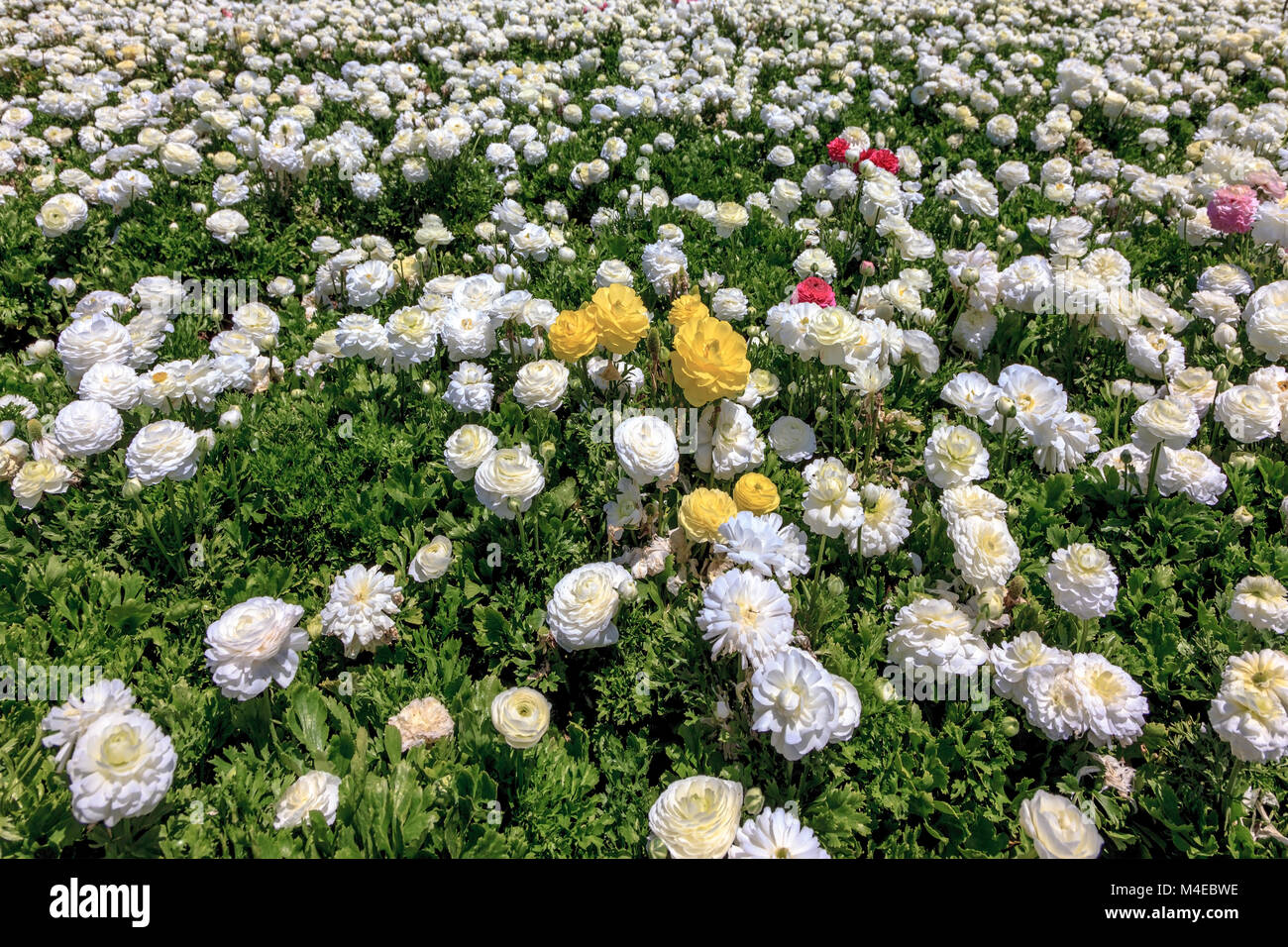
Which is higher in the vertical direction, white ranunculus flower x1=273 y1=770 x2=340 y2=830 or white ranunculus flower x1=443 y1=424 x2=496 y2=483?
white ranunculus flower x1=443 y1=424 x2=496 y2=483

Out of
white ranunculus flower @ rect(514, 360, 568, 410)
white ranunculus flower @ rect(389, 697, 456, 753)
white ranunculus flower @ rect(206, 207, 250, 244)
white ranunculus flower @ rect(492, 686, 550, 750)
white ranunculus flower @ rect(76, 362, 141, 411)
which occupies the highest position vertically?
Result: white ranunculus flower @ rect(514, 360, 568, 410)

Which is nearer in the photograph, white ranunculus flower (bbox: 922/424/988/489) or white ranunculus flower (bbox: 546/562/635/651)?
white ranunculus flower (bbox: 546/562/635/651)

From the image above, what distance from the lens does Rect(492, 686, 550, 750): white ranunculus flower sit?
1918mm

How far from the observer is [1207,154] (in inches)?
183

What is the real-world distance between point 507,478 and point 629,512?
514mm

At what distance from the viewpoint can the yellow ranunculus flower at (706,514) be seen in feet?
7.41

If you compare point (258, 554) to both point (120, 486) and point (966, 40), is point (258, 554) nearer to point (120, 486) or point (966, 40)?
point (120, 486)

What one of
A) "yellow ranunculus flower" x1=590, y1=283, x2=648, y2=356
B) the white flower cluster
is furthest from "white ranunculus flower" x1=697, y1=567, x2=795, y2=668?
the white flower cluster

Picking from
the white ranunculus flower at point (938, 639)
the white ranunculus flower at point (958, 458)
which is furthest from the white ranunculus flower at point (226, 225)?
the white ranunculus flower at point (938, 639)

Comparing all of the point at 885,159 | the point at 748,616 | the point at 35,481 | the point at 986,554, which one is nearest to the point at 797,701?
the point at 748,616

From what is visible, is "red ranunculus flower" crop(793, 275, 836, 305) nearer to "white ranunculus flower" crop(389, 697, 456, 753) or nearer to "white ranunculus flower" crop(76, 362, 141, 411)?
"white ranunculus flower" crop(389, 697, 456, 753)

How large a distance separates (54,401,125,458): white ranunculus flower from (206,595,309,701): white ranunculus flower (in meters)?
1.13

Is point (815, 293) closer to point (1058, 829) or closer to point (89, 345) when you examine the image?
point (1058, 829)
